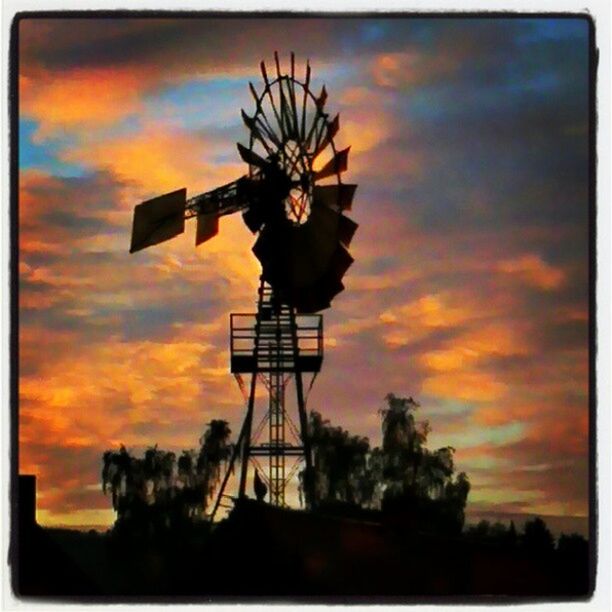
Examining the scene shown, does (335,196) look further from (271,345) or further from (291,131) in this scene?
(271,345)

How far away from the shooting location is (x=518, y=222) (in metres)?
5.68

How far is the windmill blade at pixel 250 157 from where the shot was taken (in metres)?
5.66

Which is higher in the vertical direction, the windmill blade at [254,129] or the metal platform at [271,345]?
the windmill blade at [254,129]

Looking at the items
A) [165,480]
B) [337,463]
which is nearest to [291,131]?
[337,463]

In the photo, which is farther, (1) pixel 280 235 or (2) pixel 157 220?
(1) pixel 280 235

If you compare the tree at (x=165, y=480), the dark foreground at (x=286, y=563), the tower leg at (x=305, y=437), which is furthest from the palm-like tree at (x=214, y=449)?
the tower leg at (x=305, y=437)

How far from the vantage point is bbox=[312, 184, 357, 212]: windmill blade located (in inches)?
225

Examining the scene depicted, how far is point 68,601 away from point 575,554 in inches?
86.9

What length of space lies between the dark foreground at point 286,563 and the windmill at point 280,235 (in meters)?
0.17

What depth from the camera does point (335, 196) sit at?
226 inches

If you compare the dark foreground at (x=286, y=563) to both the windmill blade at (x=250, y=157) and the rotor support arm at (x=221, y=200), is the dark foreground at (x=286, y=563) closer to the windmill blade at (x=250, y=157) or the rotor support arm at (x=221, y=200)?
the rotor support arm at (x=221, y=200)

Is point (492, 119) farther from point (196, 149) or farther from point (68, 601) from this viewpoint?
point (68, 601)

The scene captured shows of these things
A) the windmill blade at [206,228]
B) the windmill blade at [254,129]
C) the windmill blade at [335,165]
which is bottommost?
the windmill blade at [206,228]

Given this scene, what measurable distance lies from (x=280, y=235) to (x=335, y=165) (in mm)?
398
